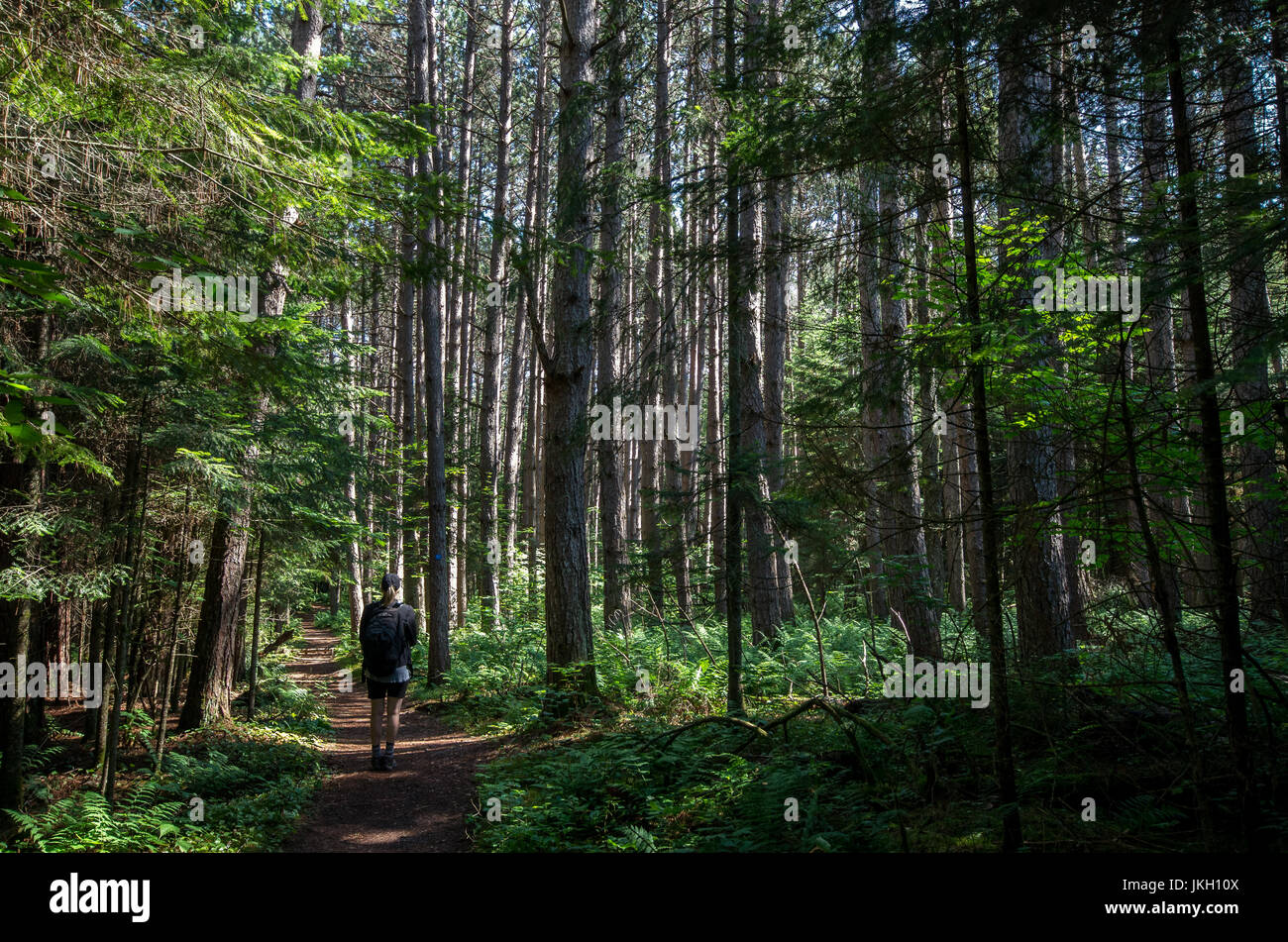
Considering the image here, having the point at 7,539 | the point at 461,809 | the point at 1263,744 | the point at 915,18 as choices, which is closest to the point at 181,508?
the point at 7,539

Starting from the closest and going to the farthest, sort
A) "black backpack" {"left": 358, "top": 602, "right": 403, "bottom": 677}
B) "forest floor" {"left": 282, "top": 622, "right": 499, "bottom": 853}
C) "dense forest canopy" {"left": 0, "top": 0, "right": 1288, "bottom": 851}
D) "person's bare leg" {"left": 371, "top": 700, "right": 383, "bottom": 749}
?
1. "dense forest canopy" {"left": 0, "top": 0, "right": 1288, "bottom": 851}
2. "forest floor" {"left": 282, "top": 622, "right": 499, "bottom": 853}
3. "black backpack" {"left": 358, "top": 602, "right": 403, "bottom": 677}
4. "person's bare leg" {"left": 371, "top": 700, "right": 383, "bottom": 749}

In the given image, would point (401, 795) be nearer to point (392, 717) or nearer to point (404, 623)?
point (392, 717)

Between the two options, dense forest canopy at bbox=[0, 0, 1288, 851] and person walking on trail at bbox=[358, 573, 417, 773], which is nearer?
dense forest canopy at bbox=[0, 0, 1288, 851]

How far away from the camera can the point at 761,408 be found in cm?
1084

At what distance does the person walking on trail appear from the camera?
786 centimetres

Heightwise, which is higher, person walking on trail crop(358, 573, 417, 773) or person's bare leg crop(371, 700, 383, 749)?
person walking on trail crop(358, 573, 417, 773)

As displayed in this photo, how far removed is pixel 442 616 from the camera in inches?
556

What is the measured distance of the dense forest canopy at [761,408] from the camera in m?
4.01

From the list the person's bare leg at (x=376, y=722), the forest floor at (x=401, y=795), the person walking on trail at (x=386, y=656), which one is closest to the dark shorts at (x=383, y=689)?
the person walking on trail at (x=386, y=656)

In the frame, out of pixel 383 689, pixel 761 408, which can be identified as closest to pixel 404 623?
pixel 383 689

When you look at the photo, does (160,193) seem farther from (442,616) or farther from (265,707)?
(442,616)

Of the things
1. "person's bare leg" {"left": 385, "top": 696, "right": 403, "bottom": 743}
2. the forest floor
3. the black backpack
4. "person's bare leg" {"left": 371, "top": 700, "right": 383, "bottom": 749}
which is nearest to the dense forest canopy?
the forest floor

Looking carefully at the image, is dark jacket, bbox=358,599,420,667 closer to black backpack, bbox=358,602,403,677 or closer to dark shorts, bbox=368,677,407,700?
black backpack, bbox=358,602,403,677

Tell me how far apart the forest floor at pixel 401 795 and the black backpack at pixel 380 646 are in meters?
1.20
